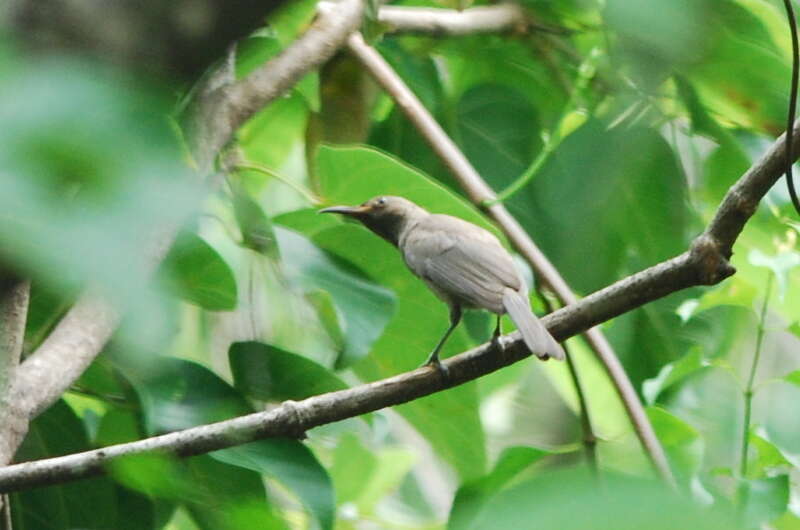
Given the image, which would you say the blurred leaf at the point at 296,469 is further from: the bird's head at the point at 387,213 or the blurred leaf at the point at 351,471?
the bird's head at the point at 387,213

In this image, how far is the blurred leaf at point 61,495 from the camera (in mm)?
2854

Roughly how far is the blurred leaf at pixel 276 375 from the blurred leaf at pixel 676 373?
98 centimetres

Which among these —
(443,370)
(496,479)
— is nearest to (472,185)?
(496,479)

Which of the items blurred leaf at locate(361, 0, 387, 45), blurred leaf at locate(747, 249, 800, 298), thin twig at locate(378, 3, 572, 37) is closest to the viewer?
blurred leaf at locate(747, 249, 800, 298)

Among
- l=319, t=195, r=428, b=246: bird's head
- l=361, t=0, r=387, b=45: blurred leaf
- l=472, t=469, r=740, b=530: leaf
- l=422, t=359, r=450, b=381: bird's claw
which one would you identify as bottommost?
l=319, t=195, r=428, b=246: bird's head

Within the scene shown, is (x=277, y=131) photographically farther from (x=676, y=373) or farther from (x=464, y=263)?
(x=676, y=373)

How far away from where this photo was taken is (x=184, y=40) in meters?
0.69

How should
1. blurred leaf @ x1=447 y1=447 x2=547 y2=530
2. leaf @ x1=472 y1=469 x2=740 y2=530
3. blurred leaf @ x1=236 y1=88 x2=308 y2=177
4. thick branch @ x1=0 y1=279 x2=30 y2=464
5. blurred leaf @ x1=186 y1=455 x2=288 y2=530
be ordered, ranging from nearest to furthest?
leaf @ x1=472 y1=469 x2=740 y2=530 → blurred leaf @ x1=186 y1=455 x2=288 y2=530 → thick branch @ x1=0 y1=279 x2=30 y2=464 → blurred leaf @ x1=447 y1=447 x2=547 y2=530 → blurred leaf @ x1=236 y1=88 x2=308 y2=177

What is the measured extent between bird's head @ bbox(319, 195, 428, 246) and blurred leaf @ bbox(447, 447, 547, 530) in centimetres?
113

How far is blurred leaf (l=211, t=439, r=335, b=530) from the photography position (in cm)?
258

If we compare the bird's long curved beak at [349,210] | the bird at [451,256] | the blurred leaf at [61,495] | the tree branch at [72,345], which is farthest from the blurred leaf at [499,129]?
the blurred leaf at [61,495]

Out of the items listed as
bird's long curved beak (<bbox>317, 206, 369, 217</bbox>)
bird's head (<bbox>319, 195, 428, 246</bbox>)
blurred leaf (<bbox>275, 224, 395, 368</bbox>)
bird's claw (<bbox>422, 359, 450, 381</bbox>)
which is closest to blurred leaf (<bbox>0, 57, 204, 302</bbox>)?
bird's claw (<bbox>422, 359, 450, 381</bbox>)

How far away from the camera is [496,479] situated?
273 centimetres

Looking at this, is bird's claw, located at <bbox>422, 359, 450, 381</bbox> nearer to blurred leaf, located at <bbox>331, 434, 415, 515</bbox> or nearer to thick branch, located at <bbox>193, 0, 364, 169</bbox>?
thick branch, located at <bbox>193, 0, 364, 169</bbox>
